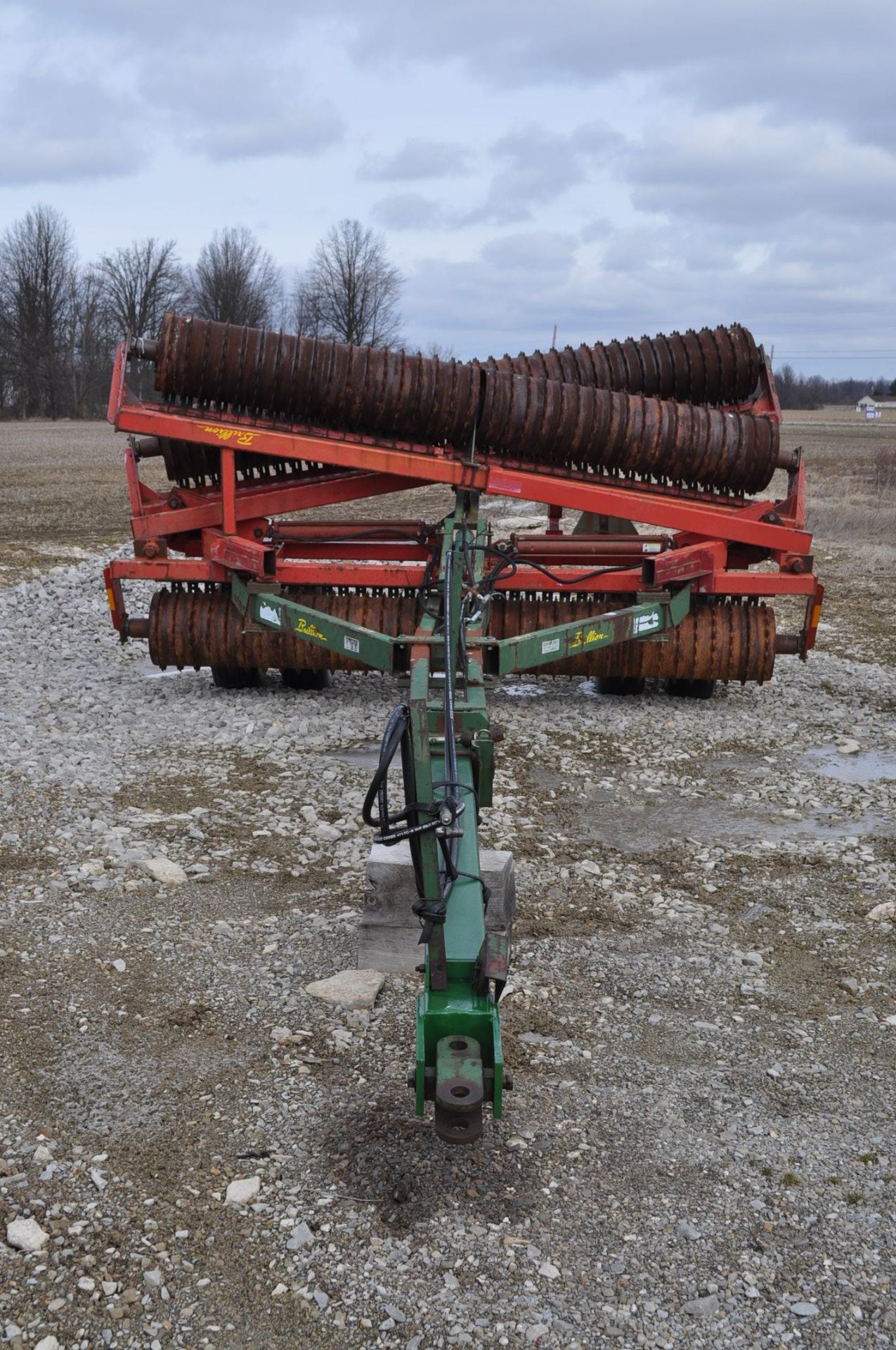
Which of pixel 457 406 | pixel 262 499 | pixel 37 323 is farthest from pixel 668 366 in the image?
pixel 37 323

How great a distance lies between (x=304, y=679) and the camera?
27.9 ft

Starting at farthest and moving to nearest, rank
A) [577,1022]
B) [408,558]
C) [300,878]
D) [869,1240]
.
A: [408,558]
[300,878]
[577,1022]
[869,1240]

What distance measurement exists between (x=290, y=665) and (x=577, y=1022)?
14.7 feet

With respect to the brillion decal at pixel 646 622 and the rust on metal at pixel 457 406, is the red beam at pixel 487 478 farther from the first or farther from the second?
the brillion decal at pixel 646 622

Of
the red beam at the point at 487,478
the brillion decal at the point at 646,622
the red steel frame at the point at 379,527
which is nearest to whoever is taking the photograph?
the brillion decal at the point at 646,622

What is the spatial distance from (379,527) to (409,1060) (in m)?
5.15

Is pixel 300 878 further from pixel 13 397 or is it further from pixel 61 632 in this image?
pixel 13 397

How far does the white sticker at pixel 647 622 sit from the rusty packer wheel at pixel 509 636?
1.90 ft

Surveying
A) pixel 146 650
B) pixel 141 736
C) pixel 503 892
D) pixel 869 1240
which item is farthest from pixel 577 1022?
pixel 146 650

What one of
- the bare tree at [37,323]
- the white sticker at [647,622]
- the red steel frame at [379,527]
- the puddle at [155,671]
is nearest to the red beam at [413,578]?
the red steel frame at [379,527]

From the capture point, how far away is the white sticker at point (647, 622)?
7.40 m

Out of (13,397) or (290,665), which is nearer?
(290,665)

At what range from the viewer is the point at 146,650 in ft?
32.0

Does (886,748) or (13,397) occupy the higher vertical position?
(13,397)
